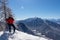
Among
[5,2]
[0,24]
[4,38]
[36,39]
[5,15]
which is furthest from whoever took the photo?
[0,24]

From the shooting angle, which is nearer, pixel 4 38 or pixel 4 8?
pixel 4 38

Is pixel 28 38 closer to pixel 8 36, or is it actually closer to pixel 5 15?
pixel 8 36

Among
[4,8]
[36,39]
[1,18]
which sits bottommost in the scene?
[36,39]

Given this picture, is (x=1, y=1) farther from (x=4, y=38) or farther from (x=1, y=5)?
(x=4, y=38)

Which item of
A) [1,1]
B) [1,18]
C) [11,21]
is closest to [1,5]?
[1,1]

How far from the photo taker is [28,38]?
20.8 meters

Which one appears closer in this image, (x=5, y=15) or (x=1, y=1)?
(x=5, y=15)

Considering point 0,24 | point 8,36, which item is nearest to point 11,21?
point 8,36

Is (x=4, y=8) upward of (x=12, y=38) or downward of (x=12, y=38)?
upward

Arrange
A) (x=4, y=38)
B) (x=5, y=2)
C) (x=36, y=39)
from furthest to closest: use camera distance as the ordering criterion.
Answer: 1. (x=5, y=2)
2. (x=36, y=39)
3. (x=4, y=38)

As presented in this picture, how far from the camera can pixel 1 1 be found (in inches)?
1310

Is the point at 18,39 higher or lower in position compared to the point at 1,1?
lower

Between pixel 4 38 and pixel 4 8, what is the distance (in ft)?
45.7

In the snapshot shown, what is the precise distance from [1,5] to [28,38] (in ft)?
50.8
